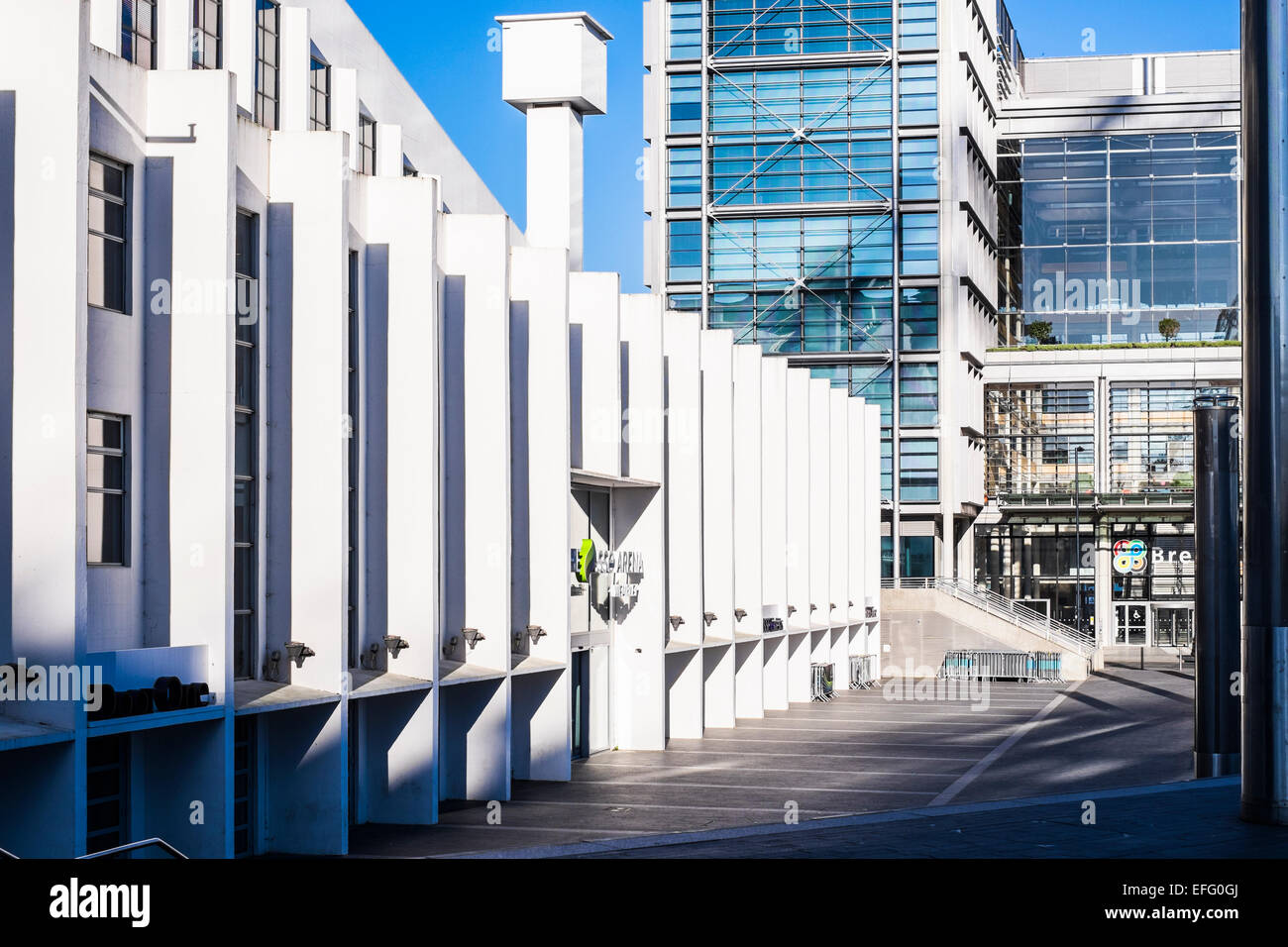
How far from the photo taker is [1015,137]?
7725 cm

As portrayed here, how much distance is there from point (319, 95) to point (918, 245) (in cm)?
4587

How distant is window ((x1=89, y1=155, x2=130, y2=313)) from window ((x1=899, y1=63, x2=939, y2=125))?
5650cm

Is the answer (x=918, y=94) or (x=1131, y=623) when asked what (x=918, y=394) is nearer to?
(x=918, y=94)

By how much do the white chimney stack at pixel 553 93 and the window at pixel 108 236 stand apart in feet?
38.8

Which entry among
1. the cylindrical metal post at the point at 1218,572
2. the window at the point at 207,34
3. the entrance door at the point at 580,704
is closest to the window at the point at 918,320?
the entrance door at the point at 580,704

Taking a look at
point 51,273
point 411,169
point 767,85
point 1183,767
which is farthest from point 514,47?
point 767,85

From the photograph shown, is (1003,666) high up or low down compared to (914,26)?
down

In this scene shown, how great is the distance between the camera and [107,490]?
47.8 ft

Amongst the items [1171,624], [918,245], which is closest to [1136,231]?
[918,245]

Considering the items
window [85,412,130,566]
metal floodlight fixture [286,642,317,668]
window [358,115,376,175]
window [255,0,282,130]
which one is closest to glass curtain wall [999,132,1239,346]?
window [358,115,376,175]

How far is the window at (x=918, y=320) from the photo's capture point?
67.5 m

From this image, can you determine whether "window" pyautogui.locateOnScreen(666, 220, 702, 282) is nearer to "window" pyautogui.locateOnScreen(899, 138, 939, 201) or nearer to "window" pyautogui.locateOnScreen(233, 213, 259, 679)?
"window" pyautogui.locateOnScreen(899, 138, 939, 201)
